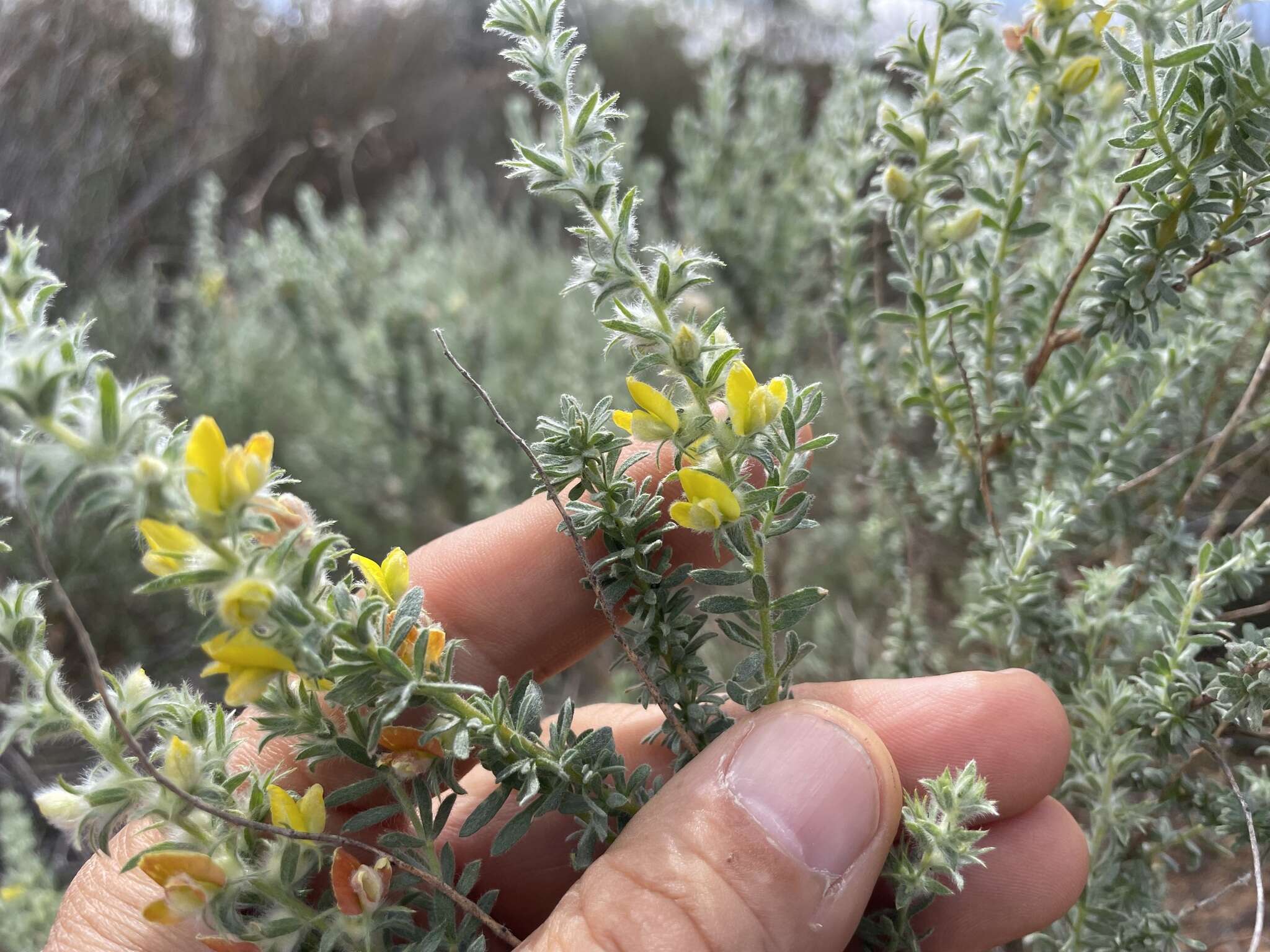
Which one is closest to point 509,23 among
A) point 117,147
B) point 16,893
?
point 16,893

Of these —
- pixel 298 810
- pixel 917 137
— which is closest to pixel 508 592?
pixel 298 810

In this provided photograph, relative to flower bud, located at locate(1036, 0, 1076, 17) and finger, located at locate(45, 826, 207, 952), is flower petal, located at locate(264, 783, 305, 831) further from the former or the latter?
flower bud, located at locate(1036, 0, 1076, 17)

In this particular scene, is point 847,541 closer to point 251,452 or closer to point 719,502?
point 719,502

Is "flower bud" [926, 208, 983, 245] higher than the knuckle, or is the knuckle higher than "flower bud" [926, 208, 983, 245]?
"flower bud" [926, 208, 983, 245]

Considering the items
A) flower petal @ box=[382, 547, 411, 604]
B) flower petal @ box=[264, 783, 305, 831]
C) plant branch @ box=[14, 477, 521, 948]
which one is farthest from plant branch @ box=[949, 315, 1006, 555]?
flower petal @ box=[264, 783, 305, 831]

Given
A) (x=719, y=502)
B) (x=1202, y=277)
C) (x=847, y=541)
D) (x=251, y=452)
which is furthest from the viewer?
(x=847, y=541)

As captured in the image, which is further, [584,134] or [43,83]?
[43,83]

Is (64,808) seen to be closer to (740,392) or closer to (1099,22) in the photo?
(740,392)
